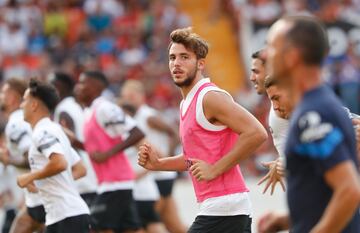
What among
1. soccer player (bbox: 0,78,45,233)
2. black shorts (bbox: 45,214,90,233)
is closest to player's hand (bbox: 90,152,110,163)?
soccer player (bbox: 0,78,45,233)

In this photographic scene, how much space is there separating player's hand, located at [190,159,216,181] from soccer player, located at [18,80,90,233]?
1.69m

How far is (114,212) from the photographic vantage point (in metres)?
11.4

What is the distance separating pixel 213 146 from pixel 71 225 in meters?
1.92

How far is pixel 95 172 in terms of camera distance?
11.7 metres

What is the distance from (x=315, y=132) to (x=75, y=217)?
427cm

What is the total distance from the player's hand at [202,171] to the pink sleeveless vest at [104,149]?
4.18 metres

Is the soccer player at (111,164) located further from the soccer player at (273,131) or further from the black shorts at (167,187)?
the soccer player at (273,131)

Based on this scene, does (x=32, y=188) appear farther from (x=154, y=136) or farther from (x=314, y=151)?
(x=154, y=136)

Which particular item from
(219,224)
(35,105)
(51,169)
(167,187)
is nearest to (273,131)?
(219,224)

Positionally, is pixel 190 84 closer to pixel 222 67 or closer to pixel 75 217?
pixel 75 217

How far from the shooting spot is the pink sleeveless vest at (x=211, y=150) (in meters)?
7.54

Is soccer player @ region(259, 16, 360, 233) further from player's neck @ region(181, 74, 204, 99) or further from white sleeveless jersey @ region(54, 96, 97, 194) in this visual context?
white sleeveless jersey @ region(54, 96, 97, 194)

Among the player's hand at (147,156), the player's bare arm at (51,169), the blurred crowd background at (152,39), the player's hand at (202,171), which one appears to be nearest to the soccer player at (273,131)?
the player's hand at (202,171)

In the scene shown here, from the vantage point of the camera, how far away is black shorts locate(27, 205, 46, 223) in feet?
32.6
